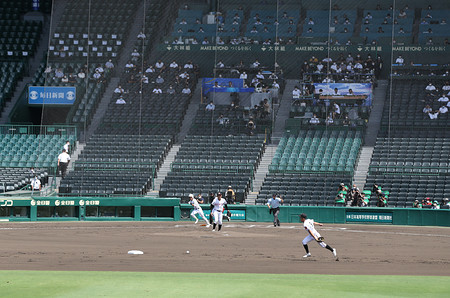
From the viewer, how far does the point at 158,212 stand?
126 feet

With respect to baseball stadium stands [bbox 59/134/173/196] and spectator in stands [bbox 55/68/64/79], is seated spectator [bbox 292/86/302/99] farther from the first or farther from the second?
spectator in stands [bbox 55/68/64/79]

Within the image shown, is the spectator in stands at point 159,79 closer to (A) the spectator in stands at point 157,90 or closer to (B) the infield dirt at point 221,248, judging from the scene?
(A) the spectator in stands at point 157,90

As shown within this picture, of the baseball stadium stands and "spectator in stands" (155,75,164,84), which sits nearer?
the baseball stadium stands

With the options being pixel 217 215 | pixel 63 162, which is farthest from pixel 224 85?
pixel 217 215

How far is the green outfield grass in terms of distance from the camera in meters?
15.6

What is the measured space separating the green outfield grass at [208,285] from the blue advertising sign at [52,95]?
97.6 ft

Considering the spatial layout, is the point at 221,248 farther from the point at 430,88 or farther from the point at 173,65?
the point at 173,65

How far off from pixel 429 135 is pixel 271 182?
352 inches

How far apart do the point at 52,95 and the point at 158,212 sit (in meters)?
13.4

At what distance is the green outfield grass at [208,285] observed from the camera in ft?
51.1

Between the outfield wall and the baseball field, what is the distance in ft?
8.60

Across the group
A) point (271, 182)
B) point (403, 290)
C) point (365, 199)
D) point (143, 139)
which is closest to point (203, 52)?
point (143, 139)

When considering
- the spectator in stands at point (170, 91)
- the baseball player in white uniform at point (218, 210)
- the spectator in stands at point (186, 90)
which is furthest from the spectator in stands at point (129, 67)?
the baseball player in white uniform at point (218, 210)

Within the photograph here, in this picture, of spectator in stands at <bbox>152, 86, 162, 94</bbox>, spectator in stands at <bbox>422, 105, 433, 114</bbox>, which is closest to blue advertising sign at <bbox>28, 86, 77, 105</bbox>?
spectator in stands at <bbox>152, 86, 162, 94</bbox>
